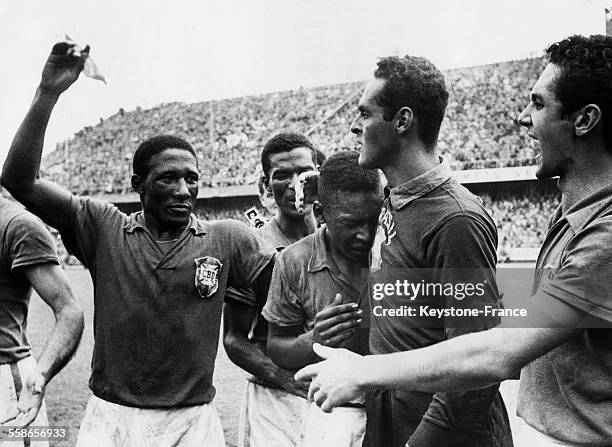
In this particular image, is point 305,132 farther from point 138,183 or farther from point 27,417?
point 27,417

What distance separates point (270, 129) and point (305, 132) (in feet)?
3.09

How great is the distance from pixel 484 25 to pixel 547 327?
1.65 meters

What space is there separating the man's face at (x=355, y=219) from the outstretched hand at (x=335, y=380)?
0.50m

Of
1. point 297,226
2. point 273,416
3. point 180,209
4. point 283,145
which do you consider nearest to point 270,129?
point 283,145

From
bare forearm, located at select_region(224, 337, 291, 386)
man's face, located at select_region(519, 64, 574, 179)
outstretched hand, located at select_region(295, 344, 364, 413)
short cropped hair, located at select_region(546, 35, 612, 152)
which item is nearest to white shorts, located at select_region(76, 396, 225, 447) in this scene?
bare forearm, located at select_region(224, 337, 291, 386)

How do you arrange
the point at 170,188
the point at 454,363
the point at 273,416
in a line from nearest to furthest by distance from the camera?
1. the point at 454,363
2. the point at 170,188
3. the point at 273,416

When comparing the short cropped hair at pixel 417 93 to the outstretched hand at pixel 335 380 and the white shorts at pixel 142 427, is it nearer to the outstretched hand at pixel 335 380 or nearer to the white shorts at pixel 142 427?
the outstretched hand at pixel 335 380

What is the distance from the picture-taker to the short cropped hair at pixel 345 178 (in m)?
1.80

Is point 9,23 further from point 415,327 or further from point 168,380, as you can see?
point 415,327

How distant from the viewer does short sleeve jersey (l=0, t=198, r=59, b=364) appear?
2250 millimetres

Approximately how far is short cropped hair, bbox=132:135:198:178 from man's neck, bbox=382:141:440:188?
81 cm

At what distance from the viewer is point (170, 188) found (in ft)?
7.00

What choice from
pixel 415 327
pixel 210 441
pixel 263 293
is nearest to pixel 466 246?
pixel 415 327

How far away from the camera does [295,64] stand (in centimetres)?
328
